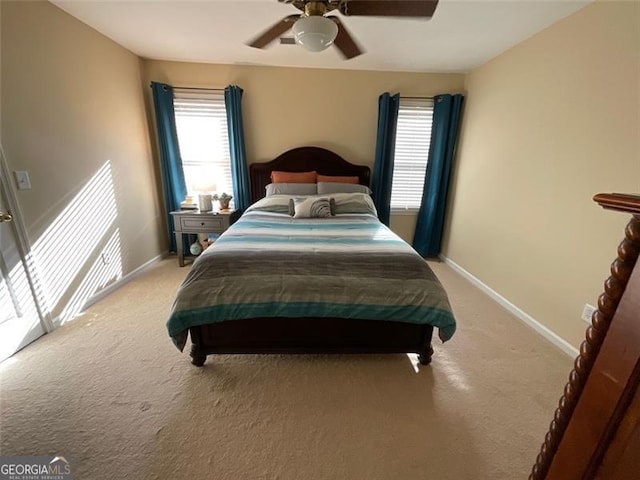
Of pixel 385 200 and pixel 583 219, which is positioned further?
pixel 385 200

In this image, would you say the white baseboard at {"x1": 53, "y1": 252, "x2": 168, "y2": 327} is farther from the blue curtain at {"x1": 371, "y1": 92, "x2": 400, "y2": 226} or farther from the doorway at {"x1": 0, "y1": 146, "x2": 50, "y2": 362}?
the blue curtain at {"x1": 371, "y1": 92, "x2": 400, "y2": 226}

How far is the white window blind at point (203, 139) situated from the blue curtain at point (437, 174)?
8.54 feet

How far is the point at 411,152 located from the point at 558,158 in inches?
66.3

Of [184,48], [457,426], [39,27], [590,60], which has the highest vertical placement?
[184,48]

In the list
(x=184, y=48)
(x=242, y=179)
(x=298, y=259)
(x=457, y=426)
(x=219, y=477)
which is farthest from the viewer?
(x=242, y=179)

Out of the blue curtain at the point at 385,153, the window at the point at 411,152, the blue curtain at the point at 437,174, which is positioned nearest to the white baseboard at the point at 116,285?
the blue curtain at the point at 385,153

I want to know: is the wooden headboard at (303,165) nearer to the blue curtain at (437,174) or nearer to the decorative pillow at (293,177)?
the decorative pillow at (293,177)

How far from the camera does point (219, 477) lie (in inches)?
44.5

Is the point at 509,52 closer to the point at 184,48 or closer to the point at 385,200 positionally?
the point at 385,200

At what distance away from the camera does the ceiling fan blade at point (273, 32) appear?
66.6 inches

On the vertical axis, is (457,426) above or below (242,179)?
below

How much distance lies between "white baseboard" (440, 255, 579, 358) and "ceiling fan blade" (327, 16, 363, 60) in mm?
2573

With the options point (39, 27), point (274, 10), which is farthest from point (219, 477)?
point (39, 27)

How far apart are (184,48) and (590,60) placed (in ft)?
11.3
